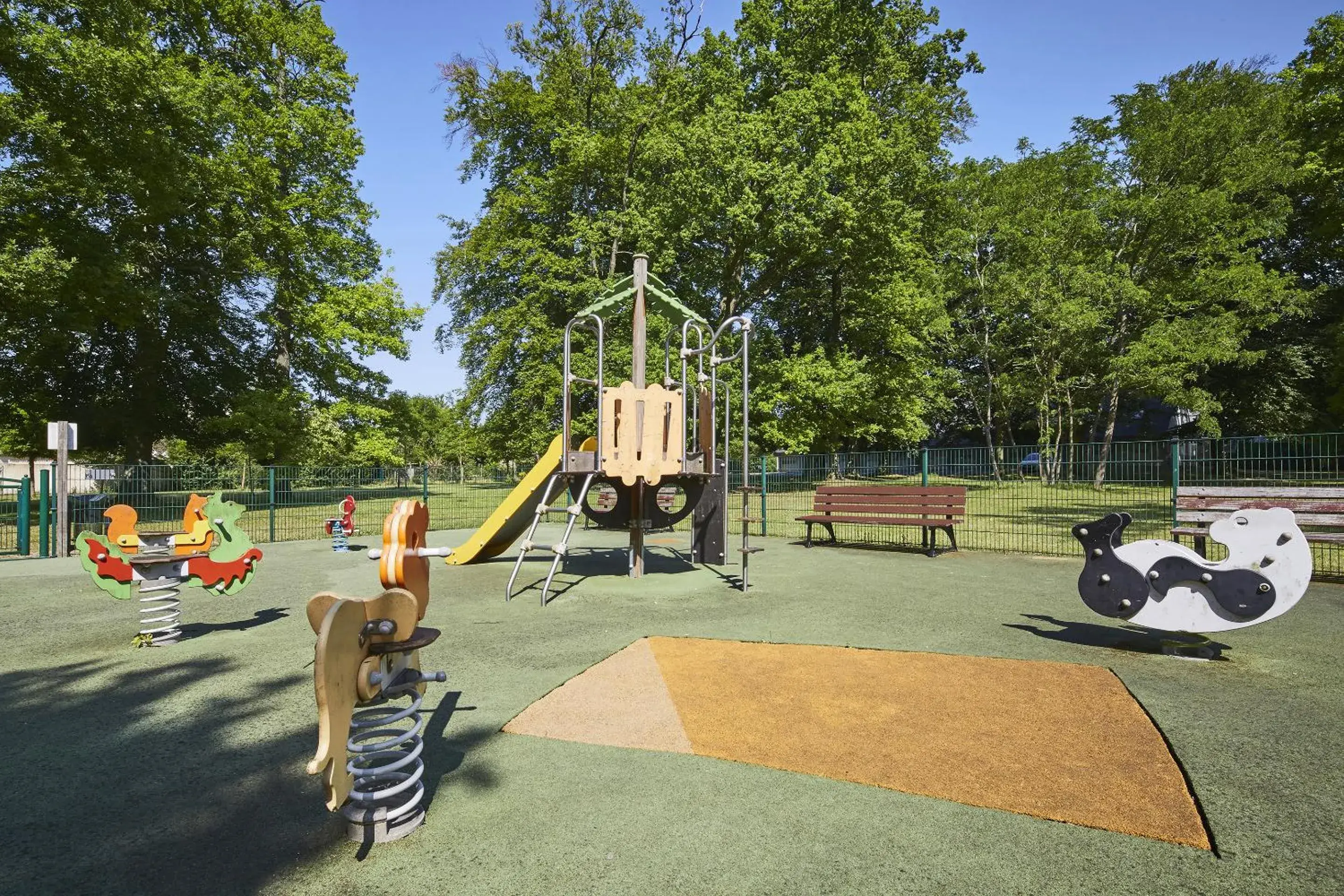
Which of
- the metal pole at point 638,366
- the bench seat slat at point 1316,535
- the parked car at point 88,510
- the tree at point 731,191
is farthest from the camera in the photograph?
the tree at point 731,191

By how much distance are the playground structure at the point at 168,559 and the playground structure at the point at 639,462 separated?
2.81m

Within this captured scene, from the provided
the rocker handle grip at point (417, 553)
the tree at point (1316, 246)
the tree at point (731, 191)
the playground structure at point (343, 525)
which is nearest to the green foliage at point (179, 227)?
the tree at point (731, 191)

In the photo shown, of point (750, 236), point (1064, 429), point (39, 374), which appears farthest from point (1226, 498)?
point (1064, 429)

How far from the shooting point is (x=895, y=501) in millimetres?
11453

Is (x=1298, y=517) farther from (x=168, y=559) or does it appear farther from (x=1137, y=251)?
(x=1137, y=251)

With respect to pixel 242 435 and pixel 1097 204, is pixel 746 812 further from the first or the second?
pixel 1097 204

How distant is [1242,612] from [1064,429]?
37.2 m

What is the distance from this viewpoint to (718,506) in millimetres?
9695

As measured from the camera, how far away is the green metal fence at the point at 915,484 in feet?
30.9

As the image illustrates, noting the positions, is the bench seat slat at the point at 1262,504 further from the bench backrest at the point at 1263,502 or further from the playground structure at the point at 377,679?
the playground structure at the point at 377,679

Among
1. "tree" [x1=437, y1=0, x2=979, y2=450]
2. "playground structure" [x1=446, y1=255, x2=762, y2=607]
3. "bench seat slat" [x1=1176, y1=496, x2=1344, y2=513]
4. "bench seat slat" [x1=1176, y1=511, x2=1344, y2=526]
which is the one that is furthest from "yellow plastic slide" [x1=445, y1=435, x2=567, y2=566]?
"tree" [x1=437, y1=0, x2=979, y2=450]

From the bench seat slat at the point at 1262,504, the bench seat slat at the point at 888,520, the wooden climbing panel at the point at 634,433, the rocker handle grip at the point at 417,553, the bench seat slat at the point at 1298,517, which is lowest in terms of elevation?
the bench seat slat at the point at 888,520

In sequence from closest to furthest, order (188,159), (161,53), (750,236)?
(188,159), (161,53), (750,236)

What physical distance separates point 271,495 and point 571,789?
542 inches
